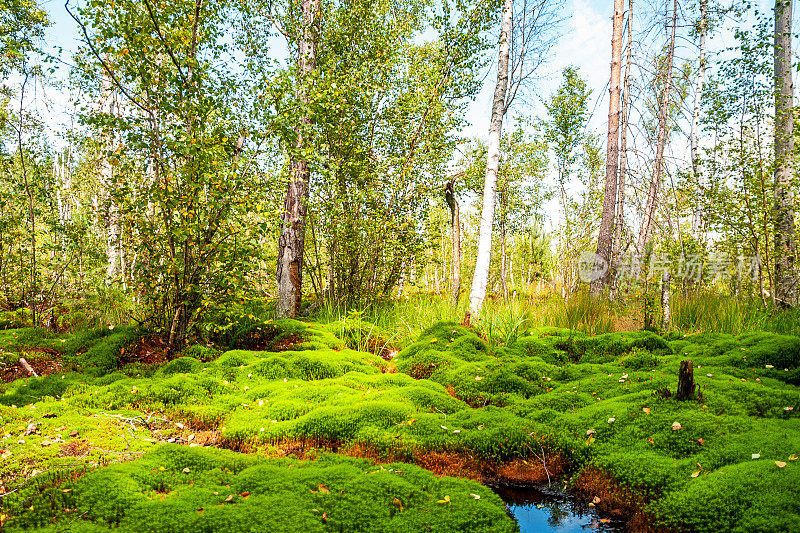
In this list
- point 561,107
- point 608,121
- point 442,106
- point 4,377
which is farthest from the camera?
point 561,107

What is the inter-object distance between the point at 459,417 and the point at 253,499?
6.75 feet

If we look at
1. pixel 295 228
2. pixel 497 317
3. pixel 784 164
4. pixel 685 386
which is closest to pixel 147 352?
pixel 295 228

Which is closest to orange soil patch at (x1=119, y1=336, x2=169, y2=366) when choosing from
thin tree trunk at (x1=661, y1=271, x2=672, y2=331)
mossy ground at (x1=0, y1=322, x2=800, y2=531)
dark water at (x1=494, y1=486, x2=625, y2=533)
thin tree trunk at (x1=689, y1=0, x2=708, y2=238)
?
mossy ground at (x1=0, y1=322, x2=800, y2=531)

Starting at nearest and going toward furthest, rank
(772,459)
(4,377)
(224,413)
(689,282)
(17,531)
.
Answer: (17,531), (772,459), (224,413), (4,377), (689,282)

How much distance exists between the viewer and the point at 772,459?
2.71 m

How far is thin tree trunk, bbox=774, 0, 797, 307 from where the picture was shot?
7.23 metres

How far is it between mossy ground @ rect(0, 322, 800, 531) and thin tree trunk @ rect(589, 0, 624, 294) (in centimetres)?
439

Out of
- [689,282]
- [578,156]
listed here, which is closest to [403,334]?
[689,282]

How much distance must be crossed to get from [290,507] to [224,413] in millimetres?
2034

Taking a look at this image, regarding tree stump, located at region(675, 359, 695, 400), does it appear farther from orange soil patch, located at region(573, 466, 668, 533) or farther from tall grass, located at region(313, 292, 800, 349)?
tall grass, located at region(313, 292, 800, 349)

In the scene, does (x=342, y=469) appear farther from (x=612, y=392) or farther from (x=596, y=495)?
(x=612, y=392)

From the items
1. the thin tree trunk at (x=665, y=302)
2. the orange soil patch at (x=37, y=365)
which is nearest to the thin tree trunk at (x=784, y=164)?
the thin tree trunk at (x=665, y=302)

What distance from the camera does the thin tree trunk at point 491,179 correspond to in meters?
7.41

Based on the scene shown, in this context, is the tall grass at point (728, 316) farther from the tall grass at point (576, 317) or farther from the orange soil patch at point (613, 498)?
the orange soil patch at point (613, 498)
